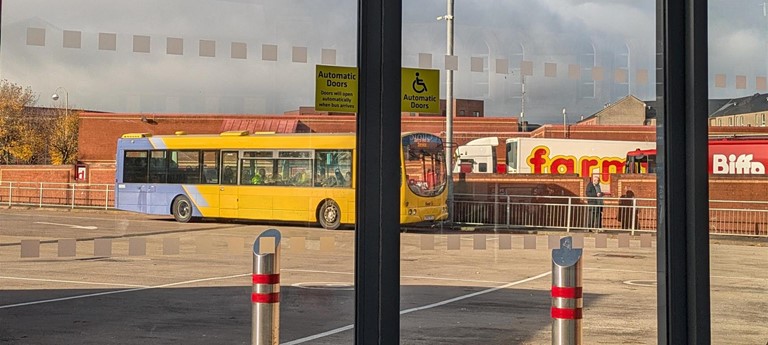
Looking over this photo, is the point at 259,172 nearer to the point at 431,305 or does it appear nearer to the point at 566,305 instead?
the point at 431,305

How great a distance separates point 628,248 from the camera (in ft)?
15.3

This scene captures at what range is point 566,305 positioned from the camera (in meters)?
3.92

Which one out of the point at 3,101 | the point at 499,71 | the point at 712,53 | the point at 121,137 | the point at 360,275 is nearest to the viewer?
the point at 3,101

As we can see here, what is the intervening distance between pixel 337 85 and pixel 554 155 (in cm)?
128

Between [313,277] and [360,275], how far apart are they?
210 millimetres

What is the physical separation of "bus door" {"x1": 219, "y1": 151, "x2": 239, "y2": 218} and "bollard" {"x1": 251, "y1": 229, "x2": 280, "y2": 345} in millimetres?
268

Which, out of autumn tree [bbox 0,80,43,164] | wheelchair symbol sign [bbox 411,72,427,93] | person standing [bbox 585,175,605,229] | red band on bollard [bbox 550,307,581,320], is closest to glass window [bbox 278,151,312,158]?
wheelchair symbol sign [bbox 411,72,427,93]

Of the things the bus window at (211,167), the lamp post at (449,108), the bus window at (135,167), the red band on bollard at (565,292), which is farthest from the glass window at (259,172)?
the red band on bollard at (565,292)

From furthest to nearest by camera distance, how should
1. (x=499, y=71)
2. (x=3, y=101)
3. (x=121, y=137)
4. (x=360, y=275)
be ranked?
(x=499, y=71) < (x=360, y=275) < (x=121, y=137) < (x=3, y=101)

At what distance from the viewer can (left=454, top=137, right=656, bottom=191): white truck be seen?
173 inches

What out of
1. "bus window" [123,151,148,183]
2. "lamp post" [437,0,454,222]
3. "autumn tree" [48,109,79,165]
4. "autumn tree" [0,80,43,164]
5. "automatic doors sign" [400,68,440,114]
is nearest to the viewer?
"autumn tree" [0,80,43,164]

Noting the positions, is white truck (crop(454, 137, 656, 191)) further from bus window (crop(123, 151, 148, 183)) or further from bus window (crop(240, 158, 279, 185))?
bus window (crop(123, 151, 148, 183))

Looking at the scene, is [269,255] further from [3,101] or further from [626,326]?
[626,326]

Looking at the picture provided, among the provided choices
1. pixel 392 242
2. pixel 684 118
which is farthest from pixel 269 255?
pixel 684 118
